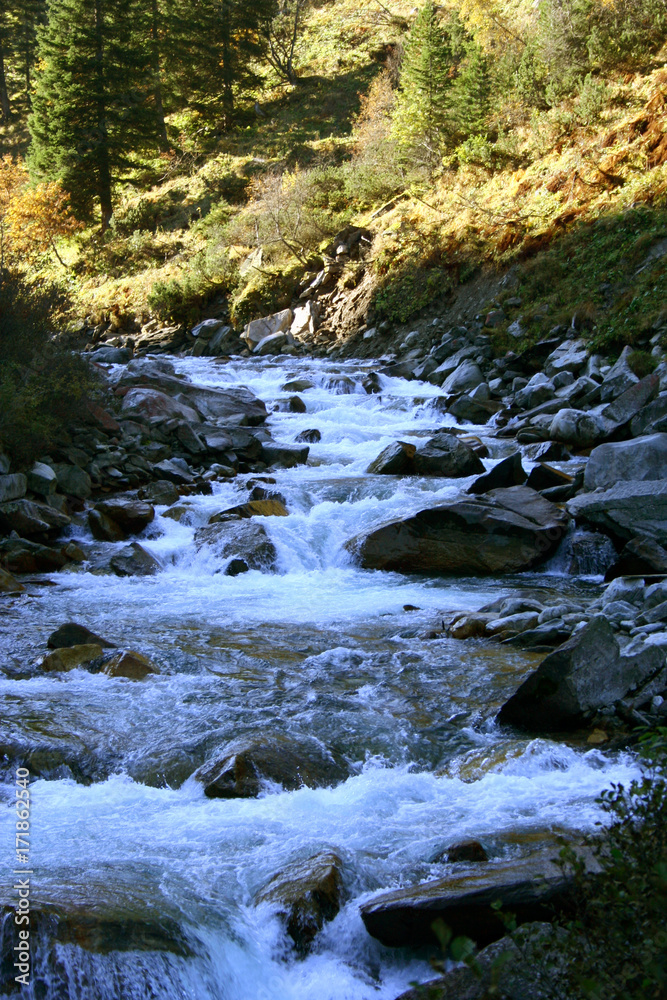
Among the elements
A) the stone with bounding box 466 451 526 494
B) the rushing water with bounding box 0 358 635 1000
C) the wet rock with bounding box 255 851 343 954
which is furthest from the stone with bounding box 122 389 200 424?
the wet rock with bounding box 255 851 343 954

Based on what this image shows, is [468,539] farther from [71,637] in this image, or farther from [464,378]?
[464,378]

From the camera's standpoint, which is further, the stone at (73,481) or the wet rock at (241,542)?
the stone at (73,481)

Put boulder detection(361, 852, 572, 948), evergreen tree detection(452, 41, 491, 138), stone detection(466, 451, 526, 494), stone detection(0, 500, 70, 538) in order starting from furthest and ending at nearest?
1. evergreen tree detection(452, 41, 491, 138)
2. stone detection(466, 451, 526, 494)
3. stone detection(0, 500, 70, 538)
4. boulder detection(361, 852, 572, 948)

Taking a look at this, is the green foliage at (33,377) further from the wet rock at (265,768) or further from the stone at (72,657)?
the wet rock at (265,768)

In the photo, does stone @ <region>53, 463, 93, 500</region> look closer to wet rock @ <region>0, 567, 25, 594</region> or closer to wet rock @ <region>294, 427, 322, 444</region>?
wet rock @ <region>0, 567, 25, 594</region>

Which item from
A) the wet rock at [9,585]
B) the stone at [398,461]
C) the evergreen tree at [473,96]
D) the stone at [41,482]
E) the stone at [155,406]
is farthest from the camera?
the evergreen tree at [473,96]

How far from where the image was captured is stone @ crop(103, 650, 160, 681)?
237 inches

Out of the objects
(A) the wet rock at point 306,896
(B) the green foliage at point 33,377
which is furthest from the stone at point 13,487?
(A) the wet rock at point 306,896

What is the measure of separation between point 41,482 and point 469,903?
8418 millimetres

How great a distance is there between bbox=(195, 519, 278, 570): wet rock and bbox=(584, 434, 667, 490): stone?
Result: 13.0 ft

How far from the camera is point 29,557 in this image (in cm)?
888

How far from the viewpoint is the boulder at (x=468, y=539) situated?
8.84 metres

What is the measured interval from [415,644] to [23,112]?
50.9 metres

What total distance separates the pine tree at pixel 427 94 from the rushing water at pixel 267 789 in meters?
18.2
